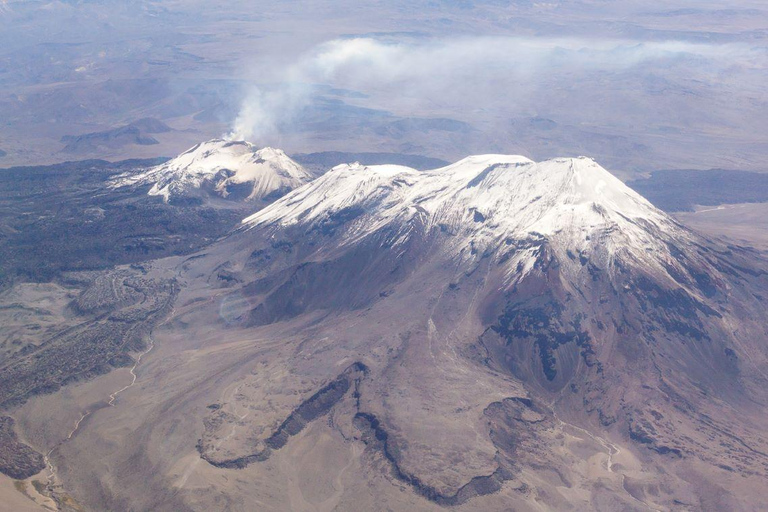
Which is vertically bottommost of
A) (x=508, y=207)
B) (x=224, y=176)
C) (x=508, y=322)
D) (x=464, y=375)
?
(x=224, y=176)

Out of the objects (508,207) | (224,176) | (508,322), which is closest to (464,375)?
(508,322)

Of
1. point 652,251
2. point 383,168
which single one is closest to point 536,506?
point 652,251

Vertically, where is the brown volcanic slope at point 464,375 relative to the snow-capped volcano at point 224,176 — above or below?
above

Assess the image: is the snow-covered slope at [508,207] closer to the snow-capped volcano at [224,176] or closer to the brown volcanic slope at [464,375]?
the brown volcanic slope at [464,375]

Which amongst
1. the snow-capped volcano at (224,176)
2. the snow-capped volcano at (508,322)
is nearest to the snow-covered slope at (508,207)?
the snow-capped volcano at (508,322)

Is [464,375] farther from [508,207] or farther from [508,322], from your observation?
[508,207]

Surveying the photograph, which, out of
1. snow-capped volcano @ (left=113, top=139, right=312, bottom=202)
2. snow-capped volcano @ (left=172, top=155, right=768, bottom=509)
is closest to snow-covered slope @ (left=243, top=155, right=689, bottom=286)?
snow-capped volcano @ (left=172, top=155, right=768, bottom=509)

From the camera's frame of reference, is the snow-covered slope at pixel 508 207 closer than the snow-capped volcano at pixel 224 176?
Yes
